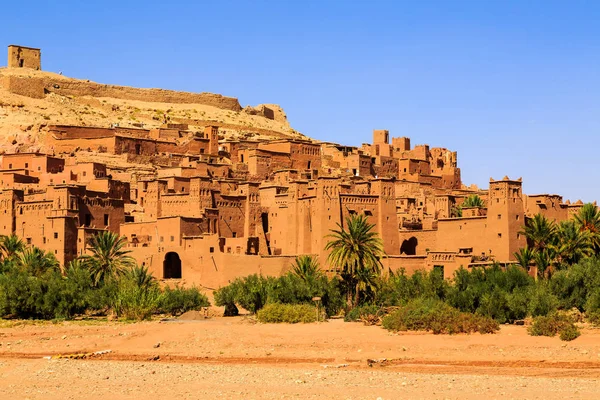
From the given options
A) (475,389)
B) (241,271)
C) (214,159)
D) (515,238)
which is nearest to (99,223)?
(241,271)

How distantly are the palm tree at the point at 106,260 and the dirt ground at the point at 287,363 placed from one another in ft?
24.0

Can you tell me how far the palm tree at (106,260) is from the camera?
168 feet

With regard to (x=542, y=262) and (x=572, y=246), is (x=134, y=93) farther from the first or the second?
(x=542, y=262)

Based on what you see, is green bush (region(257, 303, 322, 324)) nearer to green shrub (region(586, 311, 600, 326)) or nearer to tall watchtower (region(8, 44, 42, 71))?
green shrub (region(586, 311, 600, 326))

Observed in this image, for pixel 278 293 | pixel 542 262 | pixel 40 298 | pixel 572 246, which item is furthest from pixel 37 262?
pixel 572 246

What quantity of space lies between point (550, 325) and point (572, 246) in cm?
1220

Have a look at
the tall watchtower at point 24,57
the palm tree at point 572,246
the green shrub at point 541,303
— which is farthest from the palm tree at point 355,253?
the tall watchtower at point 24,57

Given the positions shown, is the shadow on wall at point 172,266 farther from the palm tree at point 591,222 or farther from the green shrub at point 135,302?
the palm tree at point 591,222

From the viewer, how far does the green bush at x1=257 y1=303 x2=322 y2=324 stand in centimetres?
4325

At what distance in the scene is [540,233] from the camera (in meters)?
48.9

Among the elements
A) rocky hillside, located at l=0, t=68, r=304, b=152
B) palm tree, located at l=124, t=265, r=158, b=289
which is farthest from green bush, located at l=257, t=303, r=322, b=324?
rocky hillside, located at l=0, t=68, r=304, b=152

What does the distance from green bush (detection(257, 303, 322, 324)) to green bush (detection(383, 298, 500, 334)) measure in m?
3.54

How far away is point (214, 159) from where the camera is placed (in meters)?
73.4

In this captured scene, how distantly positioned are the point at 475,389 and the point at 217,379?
23.9 ft
